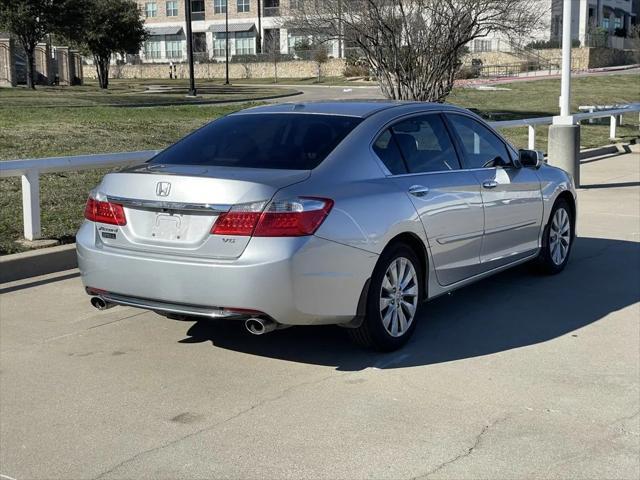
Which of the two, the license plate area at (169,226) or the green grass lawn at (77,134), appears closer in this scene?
the license plate area at (169,226)

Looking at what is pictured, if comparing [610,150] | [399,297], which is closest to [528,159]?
[399,297]

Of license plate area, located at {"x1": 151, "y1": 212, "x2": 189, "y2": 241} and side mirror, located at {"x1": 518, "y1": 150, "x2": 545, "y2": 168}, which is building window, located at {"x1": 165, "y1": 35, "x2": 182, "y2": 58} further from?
license plate area, located at {"x1": 151, "y1": 212, "x2": 189, "y2": 241}

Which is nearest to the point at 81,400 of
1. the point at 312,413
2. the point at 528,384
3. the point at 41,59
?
the point at 312,413

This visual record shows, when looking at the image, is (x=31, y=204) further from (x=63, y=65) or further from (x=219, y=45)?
(x=219, y=45)

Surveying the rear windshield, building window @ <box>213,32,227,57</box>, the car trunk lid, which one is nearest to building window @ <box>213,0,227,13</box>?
building window @ <box>213,32,227,57</box>

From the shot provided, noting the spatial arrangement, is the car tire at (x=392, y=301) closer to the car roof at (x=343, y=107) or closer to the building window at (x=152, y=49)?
the car roof at (x=343, y=107)

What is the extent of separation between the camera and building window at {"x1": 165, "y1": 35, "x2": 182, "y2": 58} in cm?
9294

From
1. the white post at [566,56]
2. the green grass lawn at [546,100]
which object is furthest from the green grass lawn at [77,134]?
the white post at [566,56]

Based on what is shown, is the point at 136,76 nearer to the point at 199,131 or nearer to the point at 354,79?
the point at 354,79

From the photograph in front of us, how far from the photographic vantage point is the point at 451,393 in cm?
528

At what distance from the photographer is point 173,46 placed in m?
93.3

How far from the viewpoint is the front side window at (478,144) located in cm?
704

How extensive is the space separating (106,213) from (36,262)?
2.77m

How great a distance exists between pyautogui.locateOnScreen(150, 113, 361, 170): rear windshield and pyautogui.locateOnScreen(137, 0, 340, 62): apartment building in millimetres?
78587
